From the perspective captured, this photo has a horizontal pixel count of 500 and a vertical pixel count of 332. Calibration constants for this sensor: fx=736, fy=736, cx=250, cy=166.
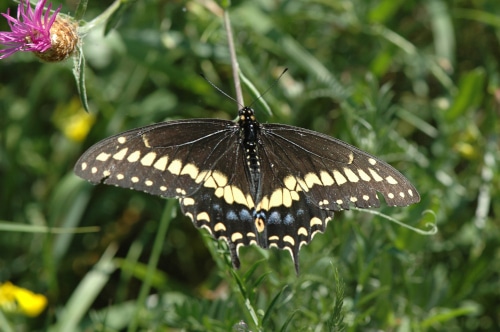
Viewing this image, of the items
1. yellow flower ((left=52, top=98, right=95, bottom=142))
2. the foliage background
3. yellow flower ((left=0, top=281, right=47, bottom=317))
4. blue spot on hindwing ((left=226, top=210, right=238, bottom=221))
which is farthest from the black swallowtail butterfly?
yellow flower ((left=52, top=98, right=95, bottom=142))

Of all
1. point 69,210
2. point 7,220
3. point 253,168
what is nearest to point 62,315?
point 69,210

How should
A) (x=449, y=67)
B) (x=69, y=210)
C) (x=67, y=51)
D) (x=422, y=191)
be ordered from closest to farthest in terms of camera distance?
(x=67, y=51) → (x=422, y=191) → (x=69, y=210) → (x=449, y=67)

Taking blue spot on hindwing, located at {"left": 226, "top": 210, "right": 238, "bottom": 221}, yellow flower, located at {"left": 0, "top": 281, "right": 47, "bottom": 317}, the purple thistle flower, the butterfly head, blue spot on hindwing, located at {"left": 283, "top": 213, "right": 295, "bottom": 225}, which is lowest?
yellow flower, located at {"left": 0, "top": 281, "right": 47, "bottom": 317}

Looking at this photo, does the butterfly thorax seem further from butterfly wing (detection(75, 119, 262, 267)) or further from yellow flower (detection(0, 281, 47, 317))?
yellow flower (detection(0, 281, 47, 317))

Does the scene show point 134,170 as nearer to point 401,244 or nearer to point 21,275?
point 401,244

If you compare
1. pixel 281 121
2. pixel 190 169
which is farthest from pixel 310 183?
pixel 281 121
